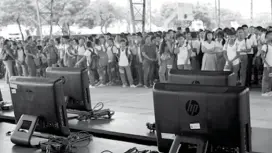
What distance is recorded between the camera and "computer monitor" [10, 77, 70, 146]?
2363 mm

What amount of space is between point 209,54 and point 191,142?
232 inches

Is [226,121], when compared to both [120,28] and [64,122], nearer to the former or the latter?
[64,122]

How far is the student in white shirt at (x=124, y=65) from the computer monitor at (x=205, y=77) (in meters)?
6.24

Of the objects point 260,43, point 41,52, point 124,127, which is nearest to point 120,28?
point 41,52

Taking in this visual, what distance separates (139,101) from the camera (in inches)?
285

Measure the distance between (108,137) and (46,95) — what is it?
71 cm

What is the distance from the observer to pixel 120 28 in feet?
86.9

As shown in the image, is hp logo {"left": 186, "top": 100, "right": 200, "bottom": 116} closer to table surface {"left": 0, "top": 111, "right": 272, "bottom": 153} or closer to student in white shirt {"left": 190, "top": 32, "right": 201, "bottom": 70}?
table surface {"left": 0, "top": 111, "right": 272, "bottom": 153}

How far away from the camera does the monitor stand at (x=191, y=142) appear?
1.83 m

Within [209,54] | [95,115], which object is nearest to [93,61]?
[209,54]

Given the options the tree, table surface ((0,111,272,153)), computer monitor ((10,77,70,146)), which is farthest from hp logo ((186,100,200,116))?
the tree

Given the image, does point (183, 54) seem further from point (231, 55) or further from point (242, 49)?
point (242, 49)

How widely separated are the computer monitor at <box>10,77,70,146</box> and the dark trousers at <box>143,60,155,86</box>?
6102 millimetres

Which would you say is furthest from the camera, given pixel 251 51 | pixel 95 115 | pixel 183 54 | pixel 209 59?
pixel 183 54
